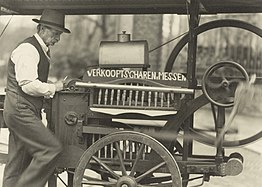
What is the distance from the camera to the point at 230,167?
4250 mm

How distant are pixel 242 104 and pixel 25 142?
1.81 meters

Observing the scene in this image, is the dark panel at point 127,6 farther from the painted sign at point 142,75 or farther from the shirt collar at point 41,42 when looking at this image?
the painted sign at point 142,75

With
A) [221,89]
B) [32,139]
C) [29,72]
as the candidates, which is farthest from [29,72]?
[221,89]

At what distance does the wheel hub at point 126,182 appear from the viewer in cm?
408

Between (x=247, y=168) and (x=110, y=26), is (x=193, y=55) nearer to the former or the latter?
(x=247, y=168)

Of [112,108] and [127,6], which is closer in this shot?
[112,108]

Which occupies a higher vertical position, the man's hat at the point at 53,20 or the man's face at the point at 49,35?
the man's hat at the point at 53,20

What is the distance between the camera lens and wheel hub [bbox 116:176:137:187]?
Result: 4.08 m

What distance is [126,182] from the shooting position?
409 cm

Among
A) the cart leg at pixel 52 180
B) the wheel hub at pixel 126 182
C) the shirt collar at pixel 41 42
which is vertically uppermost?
the shirt collar at pixel 41 42

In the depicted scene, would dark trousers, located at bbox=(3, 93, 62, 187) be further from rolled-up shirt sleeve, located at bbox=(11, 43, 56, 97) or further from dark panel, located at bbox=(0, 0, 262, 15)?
dark panel, located at bbox=(0, 0, 262, 15)

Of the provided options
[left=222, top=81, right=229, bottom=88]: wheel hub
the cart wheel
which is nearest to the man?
the cart wheel

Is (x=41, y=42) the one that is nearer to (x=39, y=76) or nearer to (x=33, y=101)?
(x=39, y=76)

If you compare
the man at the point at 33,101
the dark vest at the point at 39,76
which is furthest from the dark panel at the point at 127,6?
the dark vest at the point at 39,76
